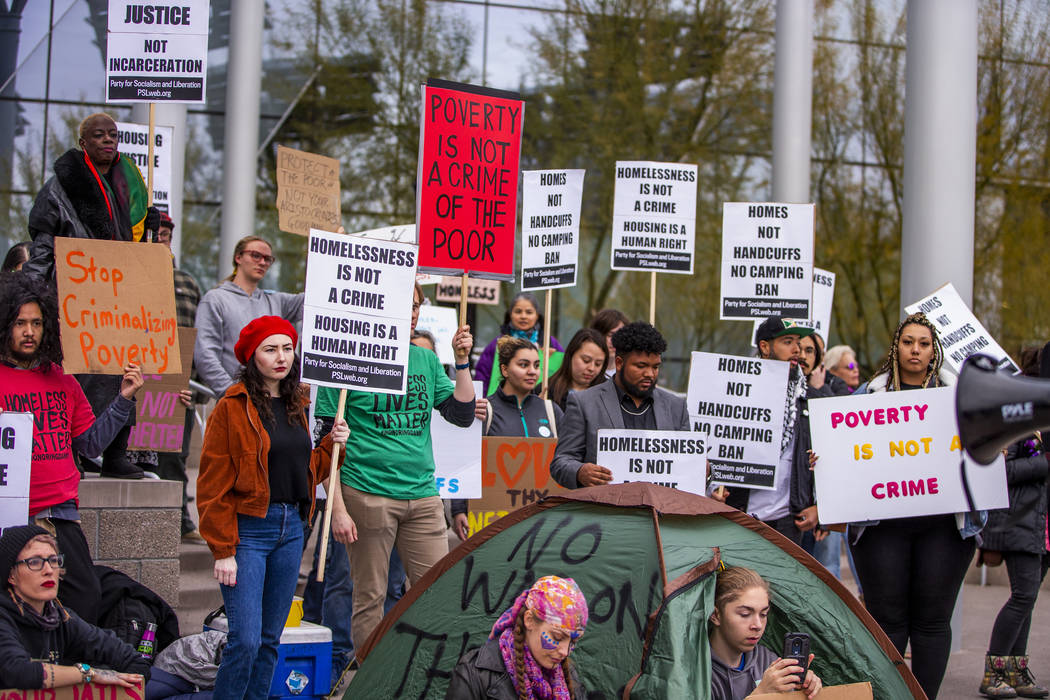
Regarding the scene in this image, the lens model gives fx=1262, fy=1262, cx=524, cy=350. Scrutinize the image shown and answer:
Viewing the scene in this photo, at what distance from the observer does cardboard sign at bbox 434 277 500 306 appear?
13962 millimetres

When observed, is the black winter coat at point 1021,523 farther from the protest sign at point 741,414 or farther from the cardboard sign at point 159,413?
the cardboard sign at point 159,413

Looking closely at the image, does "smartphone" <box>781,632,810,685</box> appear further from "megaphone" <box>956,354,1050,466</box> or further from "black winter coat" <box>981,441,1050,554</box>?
"black winter coat" <box>981,441,1050,554</box>

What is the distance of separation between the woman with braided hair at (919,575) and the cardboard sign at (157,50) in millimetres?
4727

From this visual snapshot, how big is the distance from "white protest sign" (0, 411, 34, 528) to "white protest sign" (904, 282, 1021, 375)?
508cm

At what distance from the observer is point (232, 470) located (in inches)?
225

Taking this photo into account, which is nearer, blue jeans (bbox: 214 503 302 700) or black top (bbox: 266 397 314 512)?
blue jeans (bbox: 214 503 302 700)

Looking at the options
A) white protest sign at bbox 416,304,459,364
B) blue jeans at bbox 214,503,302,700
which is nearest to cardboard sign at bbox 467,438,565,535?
blue jeans at bbox 214,503,302,700

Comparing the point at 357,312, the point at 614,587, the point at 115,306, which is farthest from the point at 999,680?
the point at 115,306

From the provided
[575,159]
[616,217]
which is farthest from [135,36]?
[575,159]

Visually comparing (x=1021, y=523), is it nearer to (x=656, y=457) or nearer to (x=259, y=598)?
(x=656, y=457)

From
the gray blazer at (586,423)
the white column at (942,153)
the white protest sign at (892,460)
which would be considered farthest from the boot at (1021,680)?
the gray blazer at (586,423)

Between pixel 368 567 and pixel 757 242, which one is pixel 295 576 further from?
pixel 757 242

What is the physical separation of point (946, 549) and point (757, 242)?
3.50m

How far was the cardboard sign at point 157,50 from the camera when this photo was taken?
26.6ft
